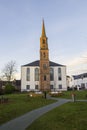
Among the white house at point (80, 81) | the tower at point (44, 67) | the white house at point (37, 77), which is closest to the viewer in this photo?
the tower at point (44, 67)

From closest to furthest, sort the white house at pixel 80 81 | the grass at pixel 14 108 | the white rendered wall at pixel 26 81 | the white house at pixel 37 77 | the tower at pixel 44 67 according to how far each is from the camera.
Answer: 1. the grass at pixel 14 108
2. the tower at pixel 44 67
3. the white rendered wall at pixel 26 81
4. the white house at pixel 37 77
5. the white house at pixel 80 81

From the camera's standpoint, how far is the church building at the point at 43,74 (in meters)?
76.1

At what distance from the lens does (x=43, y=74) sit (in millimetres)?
76188

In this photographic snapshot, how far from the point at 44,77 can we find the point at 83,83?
43.2 m

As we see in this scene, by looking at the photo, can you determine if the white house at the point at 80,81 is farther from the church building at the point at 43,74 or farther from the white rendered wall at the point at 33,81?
the church building at the point at 43,74

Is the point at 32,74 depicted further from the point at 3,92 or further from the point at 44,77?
the point at 3,92

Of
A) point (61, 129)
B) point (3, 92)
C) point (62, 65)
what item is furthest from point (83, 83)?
point (61, 129)

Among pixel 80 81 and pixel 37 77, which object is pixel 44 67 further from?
pixel 80 81

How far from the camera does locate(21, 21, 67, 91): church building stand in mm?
76062

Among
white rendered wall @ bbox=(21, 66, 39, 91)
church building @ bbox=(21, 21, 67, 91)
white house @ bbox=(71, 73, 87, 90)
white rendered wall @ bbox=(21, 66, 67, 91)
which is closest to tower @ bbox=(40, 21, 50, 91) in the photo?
church building @ bbox=(21, 21, 67, 91)

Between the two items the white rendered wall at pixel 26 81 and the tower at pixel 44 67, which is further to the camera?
the white rendered wall at pixel 26 81

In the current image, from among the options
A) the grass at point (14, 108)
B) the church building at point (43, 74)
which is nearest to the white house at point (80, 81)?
the church building at point (43, 74)

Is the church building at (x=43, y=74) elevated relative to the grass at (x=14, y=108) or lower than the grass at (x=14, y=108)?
elevated

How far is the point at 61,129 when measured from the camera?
10859 millimetres
